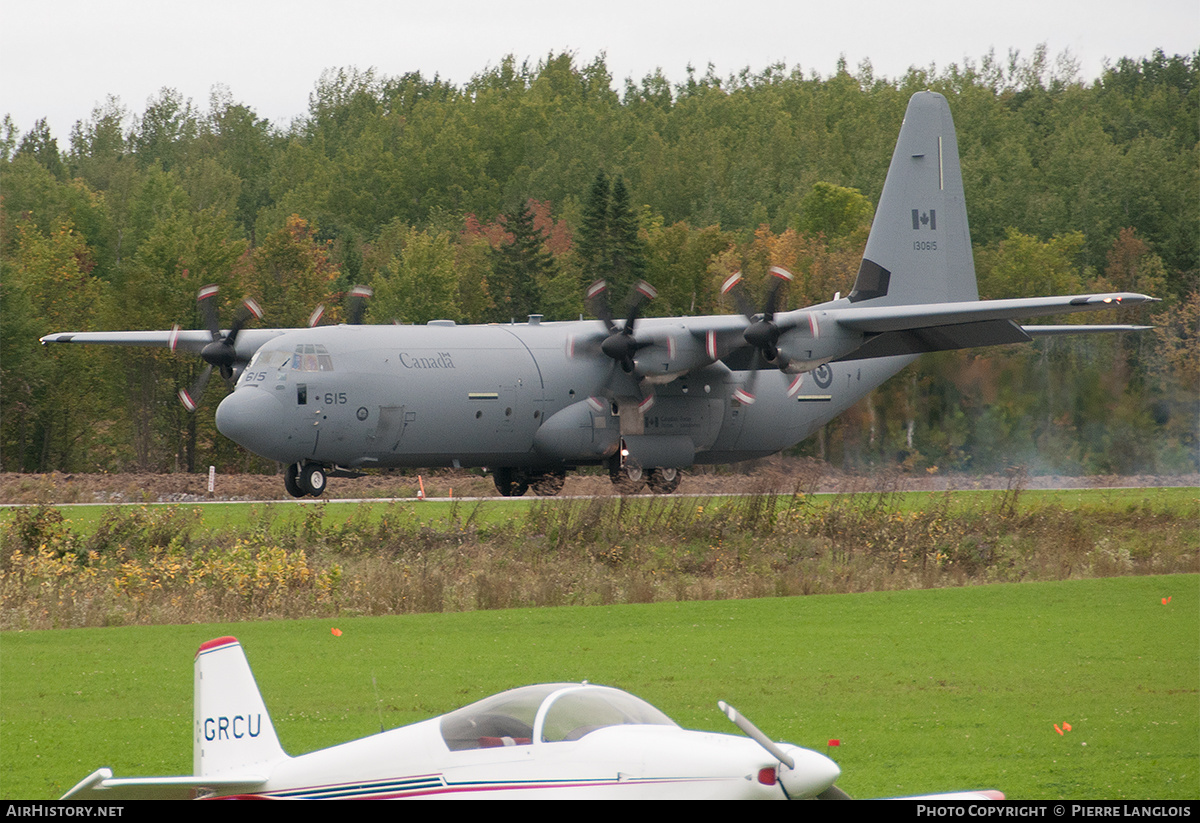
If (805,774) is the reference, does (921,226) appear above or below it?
above

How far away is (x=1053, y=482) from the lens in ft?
109

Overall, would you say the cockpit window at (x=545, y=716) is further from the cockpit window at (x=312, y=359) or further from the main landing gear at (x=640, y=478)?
the main landing gear at (x=640, y=478)

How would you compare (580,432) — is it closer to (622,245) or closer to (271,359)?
(271,359)

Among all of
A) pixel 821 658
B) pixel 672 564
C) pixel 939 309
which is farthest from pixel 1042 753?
pixel 939 309

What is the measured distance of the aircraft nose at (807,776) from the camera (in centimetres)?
617

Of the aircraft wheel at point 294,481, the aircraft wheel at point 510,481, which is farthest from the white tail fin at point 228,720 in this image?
the aircraft wheel at point 510,481

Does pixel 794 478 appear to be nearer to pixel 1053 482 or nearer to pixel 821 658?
pixel 1053 482

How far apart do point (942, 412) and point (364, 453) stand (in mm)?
15504

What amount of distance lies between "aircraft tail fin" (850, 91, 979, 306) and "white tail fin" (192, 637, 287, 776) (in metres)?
27.0

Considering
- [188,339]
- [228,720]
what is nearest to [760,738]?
[228,720]

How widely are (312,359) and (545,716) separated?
19740 mm

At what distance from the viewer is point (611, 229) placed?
204 feet

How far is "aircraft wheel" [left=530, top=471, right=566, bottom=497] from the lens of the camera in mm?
31094

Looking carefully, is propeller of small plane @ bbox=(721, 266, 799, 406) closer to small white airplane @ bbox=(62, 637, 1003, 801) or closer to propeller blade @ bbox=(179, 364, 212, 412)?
propeller blade @ bbox=(179, 364, 212, 412)
